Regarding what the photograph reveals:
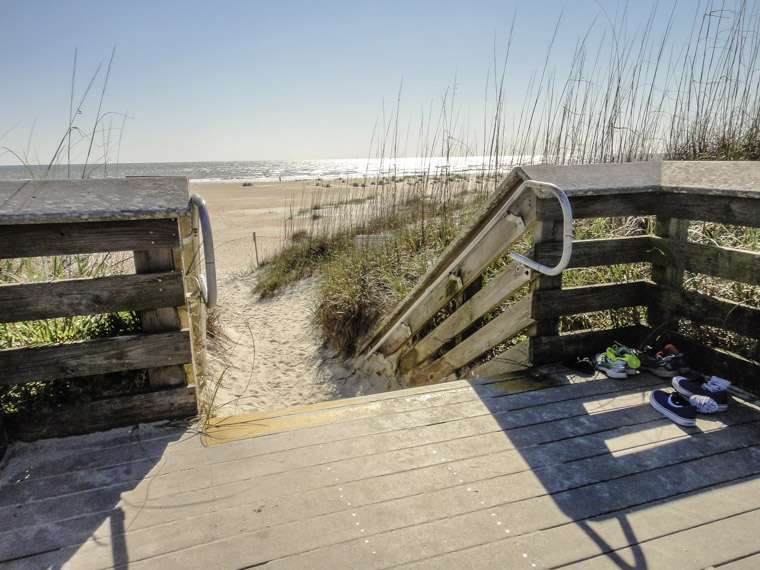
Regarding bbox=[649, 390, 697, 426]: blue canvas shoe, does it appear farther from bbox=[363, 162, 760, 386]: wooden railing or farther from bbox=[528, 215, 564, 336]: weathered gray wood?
bbox=[528, 215, 564, 336]: weathered gray wood

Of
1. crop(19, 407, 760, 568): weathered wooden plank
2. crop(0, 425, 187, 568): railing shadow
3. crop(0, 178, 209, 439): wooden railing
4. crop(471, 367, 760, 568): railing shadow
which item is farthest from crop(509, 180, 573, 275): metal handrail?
crop(0, 425, 187, 568): railing shadow

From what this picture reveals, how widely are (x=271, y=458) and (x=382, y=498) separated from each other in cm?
56

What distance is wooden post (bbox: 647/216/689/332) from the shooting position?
2888 mm

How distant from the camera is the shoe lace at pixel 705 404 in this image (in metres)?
2.41

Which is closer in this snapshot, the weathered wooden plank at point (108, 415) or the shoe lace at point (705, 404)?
the weathered wooden plank at point (108, 415)

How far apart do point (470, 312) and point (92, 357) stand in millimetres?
2208

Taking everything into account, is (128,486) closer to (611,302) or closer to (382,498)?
(382,498)

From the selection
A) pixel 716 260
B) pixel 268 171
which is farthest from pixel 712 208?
pixel 268 171

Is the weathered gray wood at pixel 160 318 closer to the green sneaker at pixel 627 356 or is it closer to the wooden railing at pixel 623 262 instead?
the wooden railing at pixel 623 262

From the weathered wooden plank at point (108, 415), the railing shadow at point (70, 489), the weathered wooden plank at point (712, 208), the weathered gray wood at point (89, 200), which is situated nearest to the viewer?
the railing shadow at point (70, 489)

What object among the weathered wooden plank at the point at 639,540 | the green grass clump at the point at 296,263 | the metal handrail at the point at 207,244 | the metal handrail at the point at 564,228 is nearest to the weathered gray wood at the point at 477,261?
the metal handrail at the point at 564,228

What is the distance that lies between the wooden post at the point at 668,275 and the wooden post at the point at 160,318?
2737 mm

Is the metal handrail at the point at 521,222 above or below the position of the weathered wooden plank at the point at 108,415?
above

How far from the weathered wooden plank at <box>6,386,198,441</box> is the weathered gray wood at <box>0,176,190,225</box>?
2.92ft
